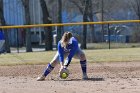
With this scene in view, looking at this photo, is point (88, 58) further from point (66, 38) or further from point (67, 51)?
point (66, 38)

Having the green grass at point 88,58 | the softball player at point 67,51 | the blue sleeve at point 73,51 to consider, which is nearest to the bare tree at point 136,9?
the green grass at point 88,58

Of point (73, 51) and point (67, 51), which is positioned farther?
point (67, 51)

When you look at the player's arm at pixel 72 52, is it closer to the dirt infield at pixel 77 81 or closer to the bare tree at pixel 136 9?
the dirt infield at pixel 77 81

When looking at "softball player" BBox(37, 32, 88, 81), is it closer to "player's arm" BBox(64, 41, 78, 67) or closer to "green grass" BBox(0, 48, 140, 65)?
"player's arm" BBox(64, 41, 78, 67)

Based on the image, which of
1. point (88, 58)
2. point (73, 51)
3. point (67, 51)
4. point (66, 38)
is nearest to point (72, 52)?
point (73, 51)

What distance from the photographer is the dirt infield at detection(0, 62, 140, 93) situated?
9352mm

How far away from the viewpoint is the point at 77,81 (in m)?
10.9

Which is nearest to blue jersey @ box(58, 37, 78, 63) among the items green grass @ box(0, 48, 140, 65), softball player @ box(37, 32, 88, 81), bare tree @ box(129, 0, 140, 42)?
softball player @ box(37, 32, 88, 81)

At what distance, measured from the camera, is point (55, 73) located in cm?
1312

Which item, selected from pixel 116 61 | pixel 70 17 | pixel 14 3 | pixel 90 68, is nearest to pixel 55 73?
pixel 90 68

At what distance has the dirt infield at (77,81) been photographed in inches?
368

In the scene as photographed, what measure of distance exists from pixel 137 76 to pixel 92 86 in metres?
2.48

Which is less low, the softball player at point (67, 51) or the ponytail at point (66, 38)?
the ponytail at point (66, 38)

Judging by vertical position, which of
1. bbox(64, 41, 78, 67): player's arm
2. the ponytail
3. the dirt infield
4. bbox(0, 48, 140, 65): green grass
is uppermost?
the ponytail
